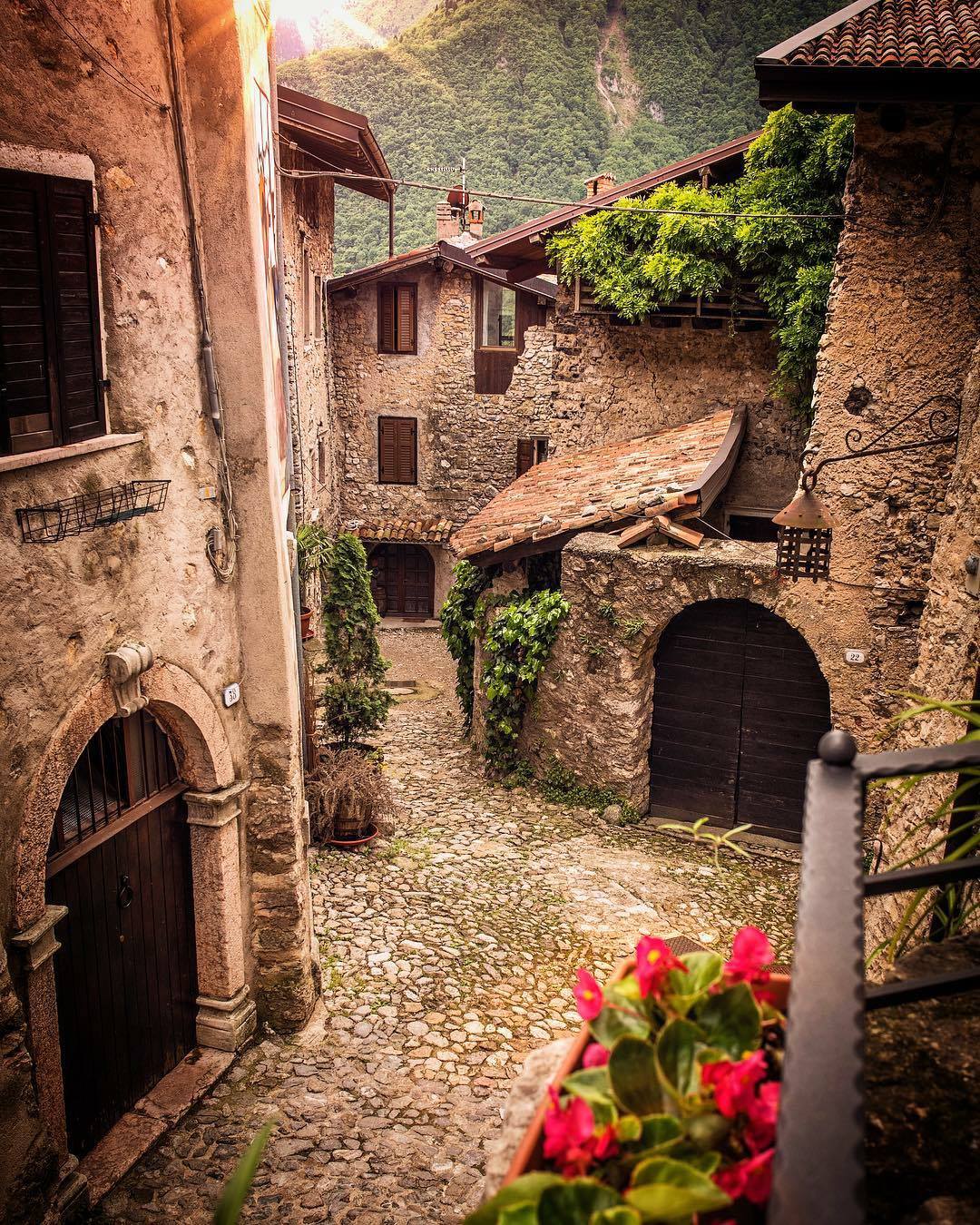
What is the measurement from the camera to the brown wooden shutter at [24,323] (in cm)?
393

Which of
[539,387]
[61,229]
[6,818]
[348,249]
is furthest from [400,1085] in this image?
[348,249]

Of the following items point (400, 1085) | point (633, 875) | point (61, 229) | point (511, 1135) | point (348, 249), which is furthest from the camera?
point (348, 249)

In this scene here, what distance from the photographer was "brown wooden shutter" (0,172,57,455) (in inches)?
155

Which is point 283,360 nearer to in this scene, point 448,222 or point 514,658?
point 514,658

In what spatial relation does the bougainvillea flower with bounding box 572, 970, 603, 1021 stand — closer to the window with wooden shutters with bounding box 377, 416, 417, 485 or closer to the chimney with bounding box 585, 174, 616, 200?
the chimney with bounding box 585, 174, 616, 200

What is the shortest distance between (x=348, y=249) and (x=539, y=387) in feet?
44.0

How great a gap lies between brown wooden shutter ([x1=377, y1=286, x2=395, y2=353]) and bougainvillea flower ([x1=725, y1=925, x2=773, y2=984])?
60.3ft

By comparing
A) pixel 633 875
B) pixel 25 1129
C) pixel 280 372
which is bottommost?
pixel 633 875

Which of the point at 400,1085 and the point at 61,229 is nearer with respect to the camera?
the point at 61,229

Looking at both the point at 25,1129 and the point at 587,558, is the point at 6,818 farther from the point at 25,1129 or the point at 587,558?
the point at 587,558

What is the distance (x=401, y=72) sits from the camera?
3466cm

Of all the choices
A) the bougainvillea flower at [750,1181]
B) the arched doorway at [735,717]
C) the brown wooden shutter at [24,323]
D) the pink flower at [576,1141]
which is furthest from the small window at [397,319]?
the bougainvillea flower at [750,1181]

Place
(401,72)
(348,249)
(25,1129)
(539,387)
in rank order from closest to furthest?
(25,1129), (539,387), (348,249), (401,72)

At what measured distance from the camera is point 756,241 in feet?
34.0
